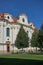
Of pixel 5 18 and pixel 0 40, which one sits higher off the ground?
pixel 5 18

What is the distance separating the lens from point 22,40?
70.2m

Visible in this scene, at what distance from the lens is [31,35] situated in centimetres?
8312

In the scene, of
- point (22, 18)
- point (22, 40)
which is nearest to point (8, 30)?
point (22, 40)

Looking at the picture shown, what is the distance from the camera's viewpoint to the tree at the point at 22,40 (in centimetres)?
7050

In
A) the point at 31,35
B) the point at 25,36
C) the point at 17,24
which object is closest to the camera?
the point at 25,36

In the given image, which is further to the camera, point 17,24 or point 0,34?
point 17,24

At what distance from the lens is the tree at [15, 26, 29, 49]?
70500 mm

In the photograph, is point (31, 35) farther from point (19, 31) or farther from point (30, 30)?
point (19, 31)

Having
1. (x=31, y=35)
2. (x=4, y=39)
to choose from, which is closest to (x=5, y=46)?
(x=4, y=39)

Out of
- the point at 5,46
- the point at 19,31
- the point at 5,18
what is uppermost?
the point at 5,18

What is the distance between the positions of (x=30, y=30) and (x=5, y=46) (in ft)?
47.4
